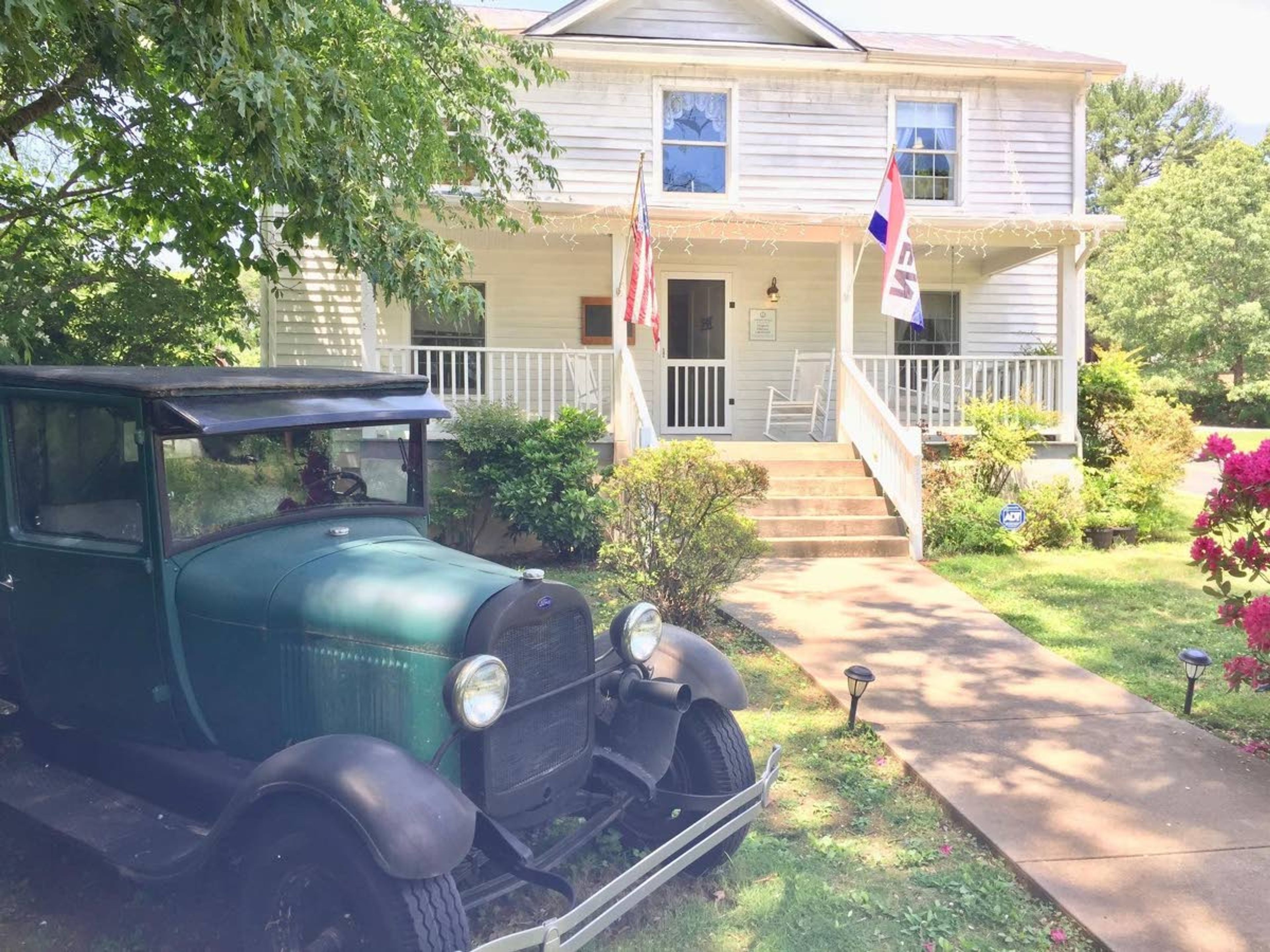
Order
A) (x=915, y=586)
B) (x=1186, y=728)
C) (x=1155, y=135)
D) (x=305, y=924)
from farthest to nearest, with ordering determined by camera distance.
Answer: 1. (x=1155, y=135)
2. (x=915, y=586)
3. (x=1186, y=728)
4. (x=305, y=924)

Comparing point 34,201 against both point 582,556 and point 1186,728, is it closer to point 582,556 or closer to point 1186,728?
point 582,556

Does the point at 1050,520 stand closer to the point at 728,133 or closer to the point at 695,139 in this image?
the point at 728,133

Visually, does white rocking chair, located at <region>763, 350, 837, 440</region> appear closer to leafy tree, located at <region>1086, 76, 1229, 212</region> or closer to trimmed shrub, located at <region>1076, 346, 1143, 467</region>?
trimmed shrub, located at <region>1076, 346, 1143, 467</region>

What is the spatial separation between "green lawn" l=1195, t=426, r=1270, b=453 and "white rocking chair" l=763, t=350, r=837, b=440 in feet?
40.2

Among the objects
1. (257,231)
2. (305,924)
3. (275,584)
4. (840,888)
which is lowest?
(840,888)

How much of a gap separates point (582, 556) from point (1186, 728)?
5699 millimetres

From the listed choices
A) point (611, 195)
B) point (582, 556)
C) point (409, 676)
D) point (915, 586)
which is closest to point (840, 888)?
point (409, 676)

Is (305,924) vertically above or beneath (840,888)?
above

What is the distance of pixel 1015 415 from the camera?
1139 centimetres

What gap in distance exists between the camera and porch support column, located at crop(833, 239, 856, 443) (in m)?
12.0

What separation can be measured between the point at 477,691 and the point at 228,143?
15.5 ft

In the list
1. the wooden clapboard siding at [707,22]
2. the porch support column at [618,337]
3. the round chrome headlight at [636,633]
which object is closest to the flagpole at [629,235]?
the porch support column at [618,337]

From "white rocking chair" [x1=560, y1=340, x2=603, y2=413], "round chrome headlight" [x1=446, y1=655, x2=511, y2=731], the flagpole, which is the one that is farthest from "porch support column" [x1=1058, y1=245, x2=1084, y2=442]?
"round chrome headlight" [x1=446, y1=655, x2=511, y2=731]

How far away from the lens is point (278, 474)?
3443mm
